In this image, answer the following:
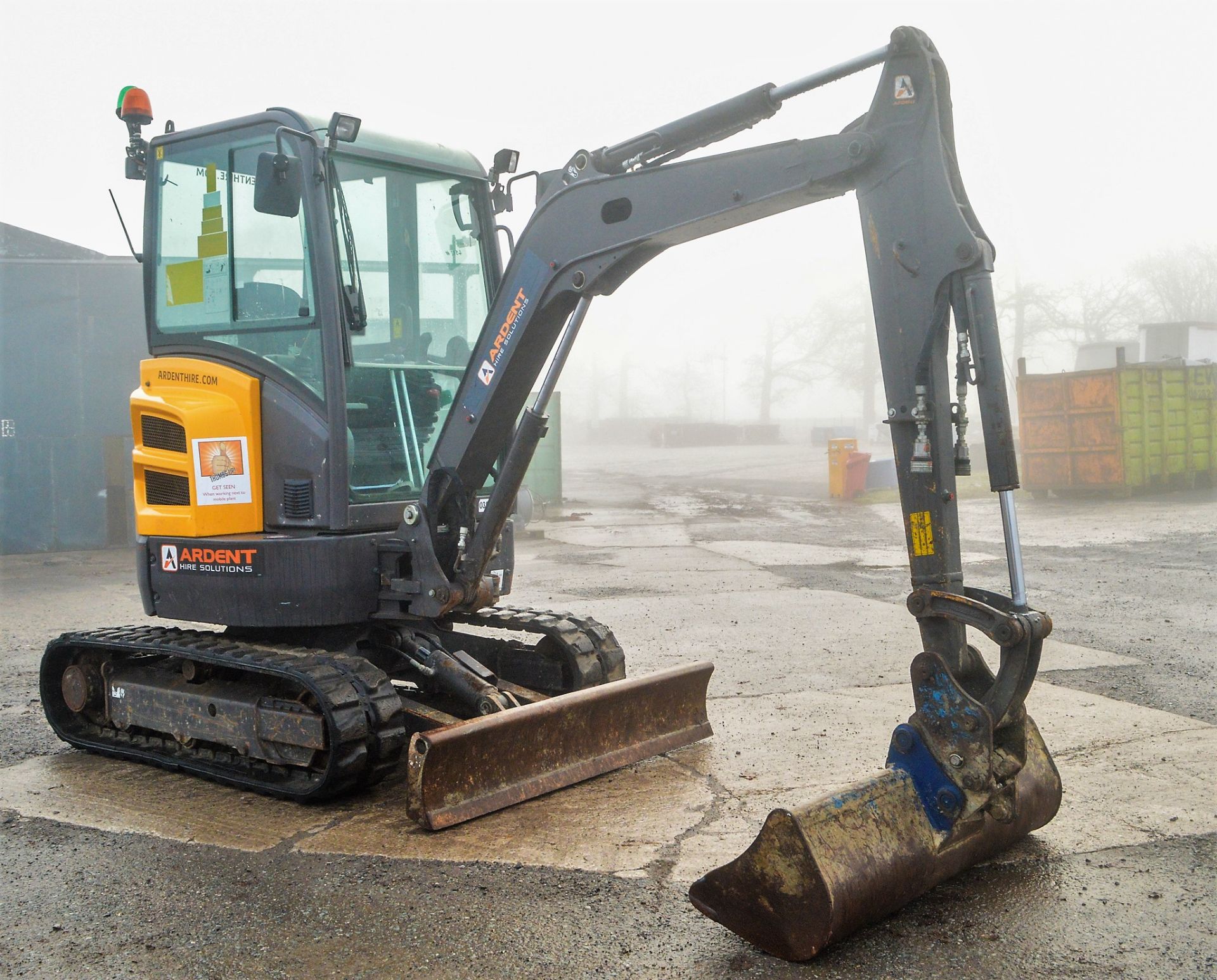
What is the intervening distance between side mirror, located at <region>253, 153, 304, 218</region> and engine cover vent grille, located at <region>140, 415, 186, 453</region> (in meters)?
1.19

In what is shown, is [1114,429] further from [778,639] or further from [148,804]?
[148,804]

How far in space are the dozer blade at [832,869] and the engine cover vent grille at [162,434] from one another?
3328mm

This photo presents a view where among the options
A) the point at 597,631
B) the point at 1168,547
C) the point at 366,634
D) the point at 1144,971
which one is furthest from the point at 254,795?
the point at 1168,547

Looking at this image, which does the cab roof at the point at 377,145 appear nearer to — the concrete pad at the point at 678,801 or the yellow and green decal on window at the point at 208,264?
the yellow and green decal on window at the point at 208,264

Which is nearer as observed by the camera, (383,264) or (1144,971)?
(1144,971)

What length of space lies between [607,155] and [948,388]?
5.58 ft

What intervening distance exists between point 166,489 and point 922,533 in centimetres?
367

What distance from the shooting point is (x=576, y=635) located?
19.2ft

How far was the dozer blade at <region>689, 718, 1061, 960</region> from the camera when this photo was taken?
3457 mm

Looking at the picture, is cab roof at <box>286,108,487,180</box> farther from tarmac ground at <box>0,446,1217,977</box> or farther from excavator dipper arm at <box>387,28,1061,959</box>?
tarmac ground at <box>0,446,1217,977</box>

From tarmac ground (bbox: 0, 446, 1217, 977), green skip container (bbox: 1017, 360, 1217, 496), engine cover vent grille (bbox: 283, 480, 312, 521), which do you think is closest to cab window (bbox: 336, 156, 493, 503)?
engine cover vent grille (bbox: 283, 480, 312, 521)

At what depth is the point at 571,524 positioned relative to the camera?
17.6m

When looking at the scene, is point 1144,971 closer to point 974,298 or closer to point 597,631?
point 974,298

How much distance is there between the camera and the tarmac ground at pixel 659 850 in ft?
11.5
